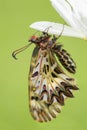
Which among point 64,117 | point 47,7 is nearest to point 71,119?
point 64,117

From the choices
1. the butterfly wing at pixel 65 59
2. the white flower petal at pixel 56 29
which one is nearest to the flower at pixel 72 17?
the white flower petal at pixel 56 29

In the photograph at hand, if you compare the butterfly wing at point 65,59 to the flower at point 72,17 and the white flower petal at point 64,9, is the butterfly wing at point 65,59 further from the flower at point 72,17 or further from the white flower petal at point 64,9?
the white flower petal at point 64,9

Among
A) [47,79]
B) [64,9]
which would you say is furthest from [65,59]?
[64,9]

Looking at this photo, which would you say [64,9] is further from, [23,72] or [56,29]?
[23,72]

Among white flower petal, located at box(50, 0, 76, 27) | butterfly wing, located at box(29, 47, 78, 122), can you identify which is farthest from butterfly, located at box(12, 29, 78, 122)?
white flower petal, located at box(50, 0, 76, 27)

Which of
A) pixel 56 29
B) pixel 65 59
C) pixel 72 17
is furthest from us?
pixel 65 59

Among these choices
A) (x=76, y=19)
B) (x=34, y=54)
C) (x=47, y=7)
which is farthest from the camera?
(x=47, y=7)

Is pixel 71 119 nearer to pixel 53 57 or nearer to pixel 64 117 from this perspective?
pixel 64 117
